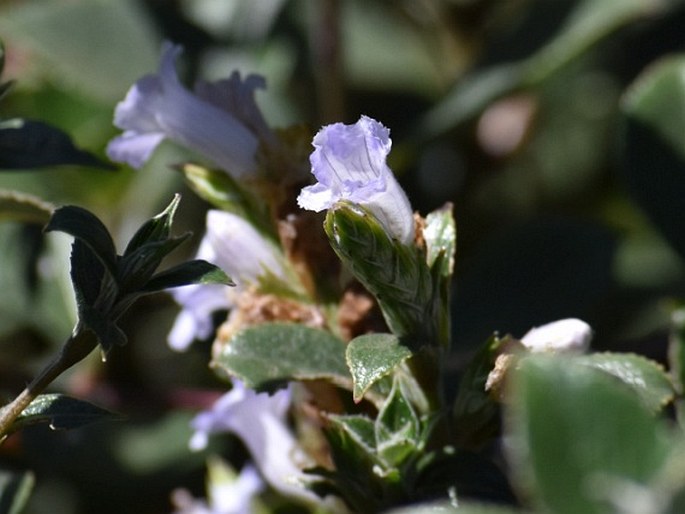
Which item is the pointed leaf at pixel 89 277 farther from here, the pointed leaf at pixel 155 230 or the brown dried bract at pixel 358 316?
the brown dried bract at pixel 358 316

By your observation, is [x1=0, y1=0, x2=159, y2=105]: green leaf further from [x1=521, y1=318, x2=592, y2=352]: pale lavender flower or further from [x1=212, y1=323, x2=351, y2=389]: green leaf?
[x1=521, y1=318, x2=592, y2=352]: pale lavender flower

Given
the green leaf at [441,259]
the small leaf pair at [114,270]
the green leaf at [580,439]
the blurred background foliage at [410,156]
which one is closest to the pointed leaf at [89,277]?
the small leaf pair at [114,270]

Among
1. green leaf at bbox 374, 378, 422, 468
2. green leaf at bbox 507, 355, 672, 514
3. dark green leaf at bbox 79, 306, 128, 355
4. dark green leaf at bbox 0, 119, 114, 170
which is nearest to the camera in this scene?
green leaf at bbox 507, 355, 672, 514

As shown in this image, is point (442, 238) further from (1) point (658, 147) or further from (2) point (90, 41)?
(2) point (90, 41)

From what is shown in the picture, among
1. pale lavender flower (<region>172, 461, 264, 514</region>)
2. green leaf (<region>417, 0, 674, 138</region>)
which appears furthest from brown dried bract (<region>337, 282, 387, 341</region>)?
green leaf (<region>417, 0, 674, 138</region>)

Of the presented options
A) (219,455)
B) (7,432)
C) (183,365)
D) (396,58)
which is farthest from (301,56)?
(7,432)

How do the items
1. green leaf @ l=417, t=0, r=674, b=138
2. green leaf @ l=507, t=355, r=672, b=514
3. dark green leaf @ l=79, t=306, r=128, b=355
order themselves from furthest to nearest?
green leaf @ l=417, t=0, r=674, b=138
dark green leaf @ l=79, t=306, r=128, b=355
green leaf @ l=507, t=355, r=672, b=514

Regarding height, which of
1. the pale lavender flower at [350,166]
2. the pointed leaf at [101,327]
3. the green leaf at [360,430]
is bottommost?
the green leaf at [360,430]
